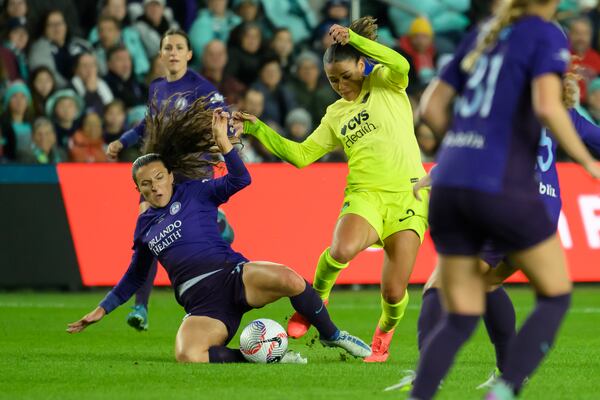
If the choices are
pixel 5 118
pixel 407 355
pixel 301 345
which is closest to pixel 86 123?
pixel 5 118

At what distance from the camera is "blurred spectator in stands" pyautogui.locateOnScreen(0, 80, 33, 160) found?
1490 cm

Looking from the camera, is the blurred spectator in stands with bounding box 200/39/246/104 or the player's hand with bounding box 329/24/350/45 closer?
the player's hand with bounding box 329/24/350/45

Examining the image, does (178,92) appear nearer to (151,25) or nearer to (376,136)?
(376,136)

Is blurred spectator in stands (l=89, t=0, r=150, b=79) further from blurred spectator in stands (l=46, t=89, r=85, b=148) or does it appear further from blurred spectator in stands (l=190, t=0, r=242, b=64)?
blurred spectator in stands (l=46, t=89, r=85, b=148)

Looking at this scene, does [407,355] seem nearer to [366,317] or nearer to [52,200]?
[366,317]

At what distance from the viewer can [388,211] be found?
8.77 metres

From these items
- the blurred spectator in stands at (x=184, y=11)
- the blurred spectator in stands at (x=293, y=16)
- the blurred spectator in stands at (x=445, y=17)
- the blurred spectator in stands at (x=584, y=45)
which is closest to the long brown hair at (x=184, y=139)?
the blurred spectator in stands at (x=184, y=11)

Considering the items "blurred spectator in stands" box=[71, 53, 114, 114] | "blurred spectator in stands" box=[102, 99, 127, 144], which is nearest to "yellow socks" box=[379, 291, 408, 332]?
"blurred spectator in stands" box=[102, 99, 127, 144]

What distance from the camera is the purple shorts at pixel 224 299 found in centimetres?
841

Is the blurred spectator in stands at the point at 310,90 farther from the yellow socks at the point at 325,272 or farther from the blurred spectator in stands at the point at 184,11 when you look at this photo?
the yellow socks at the point at 325,272

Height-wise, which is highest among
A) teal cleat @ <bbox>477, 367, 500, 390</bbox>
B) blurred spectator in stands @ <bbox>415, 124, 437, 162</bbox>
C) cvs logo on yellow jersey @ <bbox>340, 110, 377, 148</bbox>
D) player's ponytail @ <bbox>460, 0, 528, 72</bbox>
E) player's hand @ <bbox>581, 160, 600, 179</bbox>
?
player's ponytail @ <bbox>460, 0, 528, 72</bbox>

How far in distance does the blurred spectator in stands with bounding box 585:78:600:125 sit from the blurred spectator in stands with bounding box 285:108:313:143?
3.58 meters

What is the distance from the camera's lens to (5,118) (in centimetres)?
1504

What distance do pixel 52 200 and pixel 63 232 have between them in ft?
1.21
